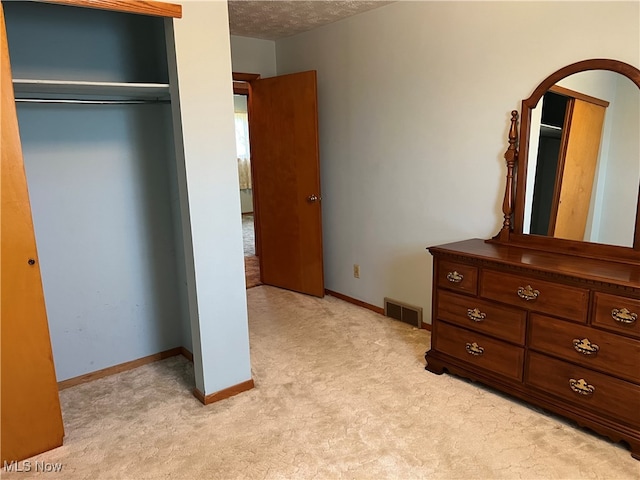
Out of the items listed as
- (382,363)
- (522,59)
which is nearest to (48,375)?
(382,363)

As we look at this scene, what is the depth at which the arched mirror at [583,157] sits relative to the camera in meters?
2.22

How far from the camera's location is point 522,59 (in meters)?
2.61

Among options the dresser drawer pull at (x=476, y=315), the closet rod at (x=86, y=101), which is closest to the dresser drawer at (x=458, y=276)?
the dresser drawer pull at (x=476, y=315)

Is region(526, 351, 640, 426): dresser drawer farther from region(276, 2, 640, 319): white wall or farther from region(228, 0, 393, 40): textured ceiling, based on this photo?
region(228, 0, 393, 40): textured ceiling

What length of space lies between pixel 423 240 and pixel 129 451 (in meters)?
2.29

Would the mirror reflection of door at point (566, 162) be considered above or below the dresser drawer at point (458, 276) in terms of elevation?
above

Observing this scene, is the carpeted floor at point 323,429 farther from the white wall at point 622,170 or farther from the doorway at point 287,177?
the doorway at point 287,177

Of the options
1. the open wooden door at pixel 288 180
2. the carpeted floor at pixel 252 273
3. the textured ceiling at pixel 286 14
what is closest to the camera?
the textured ceiling at pixel 286 14

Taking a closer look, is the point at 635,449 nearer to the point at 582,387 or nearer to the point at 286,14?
the point at 582,387

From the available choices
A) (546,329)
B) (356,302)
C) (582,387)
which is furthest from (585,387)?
(356,302)

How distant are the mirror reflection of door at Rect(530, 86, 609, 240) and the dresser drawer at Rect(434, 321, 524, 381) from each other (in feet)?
2.29

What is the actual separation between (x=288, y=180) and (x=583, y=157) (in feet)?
8.22

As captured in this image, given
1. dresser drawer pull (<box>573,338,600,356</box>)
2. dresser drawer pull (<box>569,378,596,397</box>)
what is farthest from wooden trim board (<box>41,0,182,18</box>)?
dresser drawer pull (<box>569,378,596,397</box>)

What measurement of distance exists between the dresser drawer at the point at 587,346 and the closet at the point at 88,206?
81.8 inches
